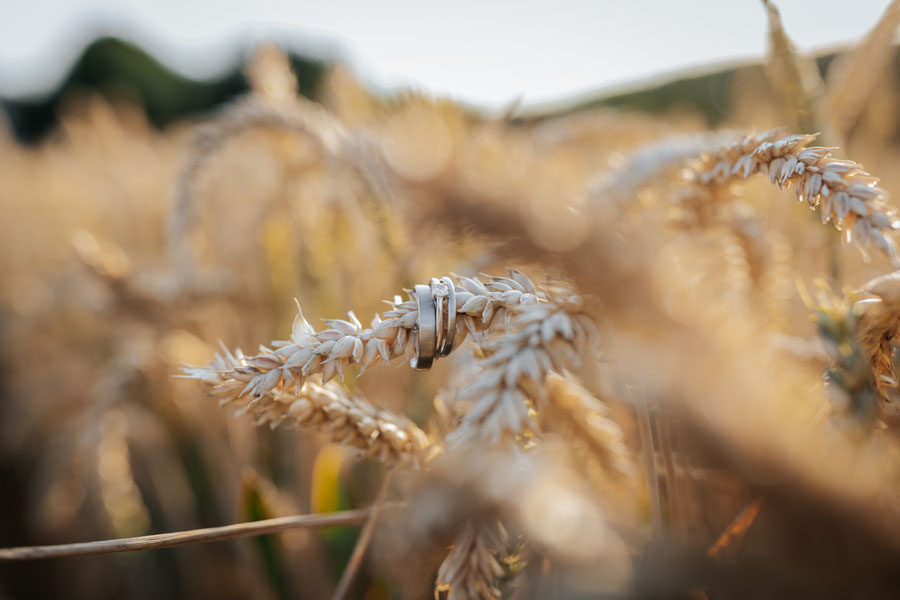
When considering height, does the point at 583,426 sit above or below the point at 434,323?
below

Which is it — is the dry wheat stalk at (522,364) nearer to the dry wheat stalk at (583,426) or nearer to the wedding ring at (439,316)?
the wedding ring at (439,316)

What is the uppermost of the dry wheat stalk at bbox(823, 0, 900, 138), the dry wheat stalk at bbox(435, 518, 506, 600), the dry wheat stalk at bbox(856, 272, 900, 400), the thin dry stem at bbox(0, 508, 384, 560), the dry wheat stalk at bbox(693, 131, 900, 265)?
the dry wheat stalk at bbox(823, 0, 900, 138)

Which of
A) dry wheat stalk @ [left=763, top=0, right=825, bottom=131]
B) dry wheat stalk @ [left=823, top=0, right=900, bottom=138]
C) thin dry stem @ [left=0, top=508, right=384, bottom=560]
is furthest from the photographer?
dry wheat stalk @ [left=823, top=0, right=900, bottom=138]

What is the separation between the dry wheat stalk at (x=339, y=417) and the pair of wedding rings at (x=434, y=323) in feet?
0.31

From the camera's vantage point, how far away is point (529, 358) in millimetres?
244

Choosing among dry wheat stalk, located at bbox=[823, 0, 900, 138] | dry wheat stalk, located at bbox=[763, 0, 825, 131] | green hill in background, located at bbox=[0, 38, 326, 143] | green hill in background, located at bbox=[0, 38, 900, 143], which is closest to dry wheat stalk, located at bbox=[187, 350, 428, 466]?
dry wheat stalk, located at bbox=[763, 0, 825, 131]

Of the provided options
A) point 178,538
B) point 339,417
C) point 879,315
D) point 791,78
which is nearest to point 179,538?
point 178,538

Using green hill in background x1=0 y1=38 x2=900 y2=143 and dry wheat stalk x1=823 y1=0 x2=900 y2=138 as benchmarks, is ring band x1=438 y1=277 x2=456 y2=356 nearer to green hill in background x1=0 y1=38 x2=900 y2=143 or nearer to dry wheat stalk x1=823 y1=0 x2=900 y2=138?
dry wheat stalk x1=823 y1=0 x2=900 y2=138

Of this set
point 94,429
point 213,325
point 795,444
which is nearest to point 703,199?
point 795,444

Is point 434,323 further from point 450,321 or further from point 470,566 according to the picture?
point 470,566

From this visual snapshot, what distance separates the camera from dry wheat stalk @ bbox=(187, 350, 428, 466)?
33 cm

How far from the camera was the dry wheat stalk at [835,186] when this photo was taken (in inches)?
10.6

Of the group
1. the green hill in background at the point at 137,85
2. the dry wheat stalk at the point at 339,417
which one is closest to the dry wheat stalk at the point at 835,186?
the dry wheat stalk at the point at 339,417

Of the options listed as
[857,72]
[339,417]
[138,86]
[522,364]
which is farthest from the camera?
[138,86]
